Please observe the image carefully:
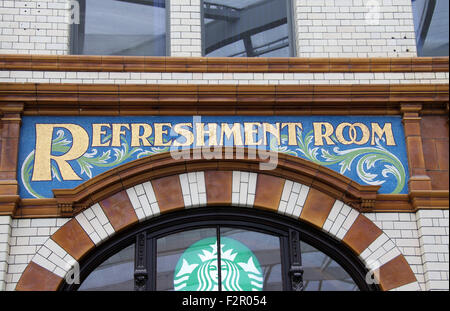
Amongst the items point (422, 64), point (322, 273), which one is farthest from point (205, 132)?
point (422, 64)

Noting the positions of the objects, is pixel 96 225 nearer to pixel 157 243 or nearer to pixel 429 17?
pixel 157 243

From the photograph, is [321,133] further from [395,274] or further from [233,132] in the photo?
[395,274]

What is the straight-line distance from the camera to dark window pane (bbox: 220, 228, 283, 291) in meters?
9.70

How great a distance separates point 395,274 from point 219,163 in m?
2.39

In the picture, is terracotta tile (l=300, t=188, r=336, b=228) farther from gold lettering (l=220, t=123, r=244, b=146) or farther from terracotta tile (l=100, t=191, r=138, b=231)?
terracotta tile (l=100, t=191, r=138, b=231)

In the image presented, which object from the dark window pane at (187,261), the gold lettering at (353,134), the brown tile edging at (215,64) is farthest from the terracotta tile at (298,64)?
the dark window pane at (187,261)

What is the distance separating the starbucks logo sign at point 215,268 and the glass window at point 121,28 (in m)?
2.70

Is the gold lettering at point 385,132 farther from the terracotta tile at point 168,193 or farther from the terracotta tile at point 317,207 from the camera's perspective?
the terracotta tile at point 168,193

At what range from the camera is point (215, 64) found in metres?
10.5

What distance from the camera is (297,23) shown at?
36.1 feet

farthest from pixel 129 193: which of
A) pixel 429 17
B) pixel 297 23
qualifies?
pixel 429 17

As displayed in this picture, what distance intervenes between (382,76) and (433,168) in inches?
52.7

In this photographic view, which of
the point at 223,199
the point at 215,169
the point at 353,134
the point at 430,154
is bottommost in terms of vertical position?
the point at 223,199

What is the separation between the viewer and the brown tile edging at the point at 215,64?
10.4 metres
